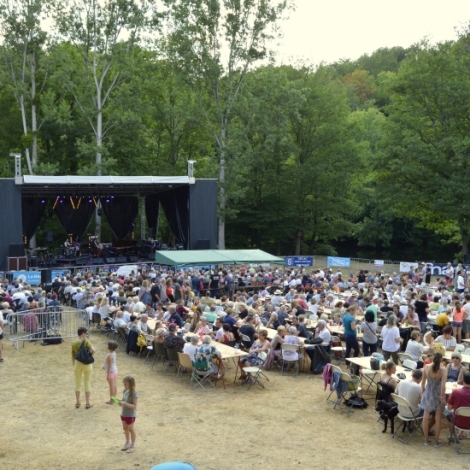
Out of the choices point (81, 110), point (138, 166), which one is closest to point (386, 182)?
point (138, 166)

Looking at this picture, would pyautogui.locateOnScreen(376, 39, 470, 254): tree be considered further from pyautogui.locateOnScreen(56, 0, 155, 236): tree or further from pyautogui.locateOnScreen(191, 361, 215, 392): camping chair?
pyautogui.locateOnScreen(191, 361, 215, 392): camping chair

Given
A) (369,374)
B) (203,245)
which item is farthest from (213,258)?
(369,374)

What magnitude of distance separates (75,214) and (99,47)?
9.05 m

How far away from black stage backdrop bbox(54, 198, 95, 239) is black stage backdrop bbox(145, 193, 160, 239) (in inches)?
128

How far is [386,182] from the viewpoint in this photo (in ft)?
109

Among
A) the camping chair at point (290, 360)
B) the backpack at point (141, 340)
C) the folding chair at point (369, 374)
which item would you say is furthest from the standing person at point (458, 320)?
the backpack at point (141, 340)

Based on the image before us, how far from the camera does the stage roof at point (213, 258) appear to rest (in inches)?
749

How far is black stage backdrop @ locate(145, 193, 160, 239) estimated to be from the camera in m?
32.9

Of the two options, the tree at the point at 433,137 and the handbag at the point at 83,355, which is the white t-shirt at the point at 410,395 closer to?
the handbag at the point at 83,355

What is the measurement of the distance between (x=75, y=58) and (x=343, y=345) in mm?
29689

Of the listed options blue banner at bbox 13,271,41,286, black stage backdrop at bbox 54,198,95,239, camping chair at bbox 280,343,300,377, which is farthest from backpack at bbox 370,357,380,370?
black stage backdrop at bbox 54,198,95,239

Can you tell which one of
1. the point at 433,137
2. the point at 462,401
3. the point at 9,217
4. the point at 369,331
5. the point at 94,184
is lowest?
the point at 462,401

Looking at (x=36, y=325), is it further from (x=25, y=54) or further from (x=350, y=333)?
(x=25, y=54)

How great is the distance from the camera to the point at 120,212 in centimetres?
3331
